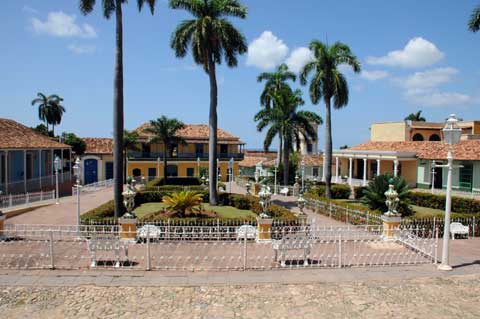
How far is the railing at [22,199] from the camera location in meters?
17.6

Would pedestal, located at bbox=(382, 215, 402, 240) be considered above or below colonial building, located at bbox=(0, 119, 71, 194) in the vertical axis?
below

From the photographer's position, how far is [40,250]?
10.8 meters

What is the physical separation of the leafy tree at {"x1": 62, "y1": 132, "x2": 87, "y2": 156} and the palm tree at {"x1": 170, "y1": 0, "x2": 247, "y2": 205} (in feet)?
76.1

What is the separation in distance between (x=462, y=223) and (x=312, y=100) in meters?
12.4

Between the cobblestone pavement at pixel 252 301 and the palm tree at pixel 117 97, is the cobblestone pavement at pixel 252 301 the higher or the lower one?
the lower one

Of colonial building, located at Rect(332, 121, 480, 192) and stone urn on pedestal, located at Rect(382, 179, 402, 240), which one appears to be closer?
stone urn on pedestal, located at Rect(382, 179, 402, 240)

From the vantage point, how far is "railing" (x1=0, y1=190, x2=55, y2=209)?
1758cm

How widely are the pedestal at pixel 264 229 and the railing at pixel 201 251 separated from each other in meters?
0.04

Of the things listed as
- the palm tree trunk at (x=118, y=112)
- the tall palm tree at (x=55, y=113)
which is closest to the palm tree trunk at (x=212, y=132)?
the palm tree trunk at (x=118, y=112)

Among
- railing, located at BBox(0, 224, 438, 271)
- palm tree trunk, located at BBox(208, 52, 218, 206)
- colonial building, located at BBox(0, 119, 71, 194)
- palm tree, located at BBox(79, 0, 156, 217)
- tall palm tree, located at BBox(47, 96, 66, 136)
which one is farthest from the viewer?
tall palm tree, located at BBox(47, 96, 66, 136)

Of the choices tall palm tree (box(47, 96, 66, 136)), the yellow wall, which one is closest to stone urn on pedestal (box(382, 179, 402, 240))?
the yellow wall

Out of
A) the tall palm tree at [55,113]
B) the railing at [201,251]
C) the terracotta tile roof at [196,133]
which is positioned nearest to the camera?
the railing at [201,251]

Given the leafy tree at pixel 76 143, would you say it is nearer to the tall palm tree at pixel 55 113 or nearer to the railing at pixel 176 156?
the railing at pixel 176 156

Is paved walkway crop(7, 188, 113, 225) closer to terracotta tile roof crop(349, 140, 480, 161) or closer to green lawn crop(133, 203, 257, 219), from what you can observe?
green lawn crop(133, 203, 257, 219)
